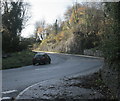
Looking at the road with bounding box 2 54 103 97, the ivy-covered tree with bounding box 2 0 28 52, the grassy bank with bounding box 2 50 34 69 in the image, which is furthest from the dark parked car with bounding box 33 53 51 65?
the ivy-covered tree with bounding box 2 0 28 52

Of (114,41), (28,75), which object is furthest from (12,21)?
(114,41)

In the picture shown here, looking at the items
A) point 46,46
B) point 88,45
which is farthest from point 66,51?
point 46,46

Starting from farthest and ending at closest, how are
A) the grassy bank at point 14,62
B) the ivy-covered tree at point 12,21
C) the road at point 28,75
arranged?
the ivy-covered tree at point 12,21
the grassy bank at point 14,62
the road at point 28,75

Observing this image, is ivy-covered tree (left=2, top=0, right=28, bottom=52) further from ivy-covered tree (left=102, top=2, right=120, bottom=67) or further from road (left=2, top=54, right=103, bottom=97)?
ivy-covered tree (left=102, top=2, right=120, bottom=67)

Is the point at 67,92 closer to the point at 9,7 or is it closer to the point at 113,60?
the point at 113,60

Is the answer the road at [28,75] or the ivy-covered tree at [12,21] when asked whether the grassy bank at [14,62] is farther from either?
the ivy-covered tree at [12,21]

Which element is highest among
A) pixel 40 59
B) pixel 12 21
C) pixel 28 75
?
pixel 12 21

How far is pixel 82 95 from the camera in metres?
6.76

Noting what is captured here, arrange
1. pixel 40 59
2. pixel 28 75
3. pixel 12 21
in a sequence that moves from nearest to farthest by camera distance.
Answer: pixel 28 75 → pixel 40 59 → pixel 12 21

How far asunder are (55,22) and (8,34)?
52129mm

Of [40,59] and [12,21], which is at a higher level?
[12,21]

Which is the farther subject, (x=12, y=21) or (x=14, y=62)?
(x=12, y=21)

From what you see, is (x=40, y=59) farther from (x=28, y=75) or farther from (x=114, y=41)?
(x=114, y=41)

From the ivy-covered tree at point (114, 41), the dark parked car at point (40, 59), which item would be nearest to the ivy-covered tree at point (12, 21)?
the dark parked car at point (40, 59)
